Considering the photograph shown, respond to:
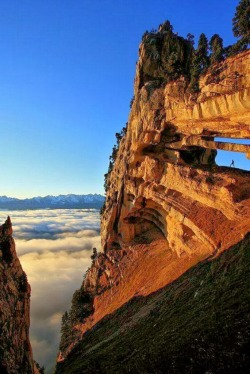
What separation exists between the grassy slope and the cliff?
0.11 m

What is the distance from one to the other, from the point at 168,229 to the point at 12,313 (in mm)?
25021

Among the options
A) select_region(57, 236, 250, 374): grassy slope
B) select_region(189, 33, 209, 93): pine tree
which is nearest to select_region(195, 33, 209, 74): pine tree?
select_region(189, 33, 209, 93): pine tree

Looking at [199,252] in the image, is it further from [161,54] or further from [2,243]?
[161,54]

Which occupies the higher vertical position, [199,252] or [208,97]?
[208,97]

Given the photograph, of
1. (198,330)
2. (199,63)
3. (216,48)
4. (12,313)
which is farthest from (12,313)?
(216,48)

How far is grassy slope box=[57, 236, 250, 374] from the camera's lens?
1309 centimetres

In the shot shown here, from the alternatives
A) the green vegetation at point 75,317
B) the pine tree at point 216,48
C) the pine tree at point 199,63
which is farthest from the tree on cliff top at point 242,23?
the green vegetation at point 75,317

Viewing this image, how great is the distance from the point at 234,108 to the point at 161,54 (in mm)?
30073

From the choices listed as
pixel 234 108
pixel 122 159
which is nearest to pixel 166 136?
pixel 122 159

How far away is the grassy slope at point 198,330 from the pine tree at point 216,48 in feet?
80.5

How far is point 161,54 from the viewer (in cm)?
5581

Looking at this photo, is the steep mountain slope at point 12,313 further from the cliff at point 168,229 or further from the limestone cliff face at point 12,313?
the cliff at point 168,229

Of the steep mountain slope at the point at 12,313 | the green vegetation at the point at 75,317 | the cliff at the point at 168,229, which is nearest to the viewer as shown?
the cliff at the point at 168,229

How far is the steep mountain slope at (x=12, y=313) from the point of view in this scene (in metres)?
26.1
